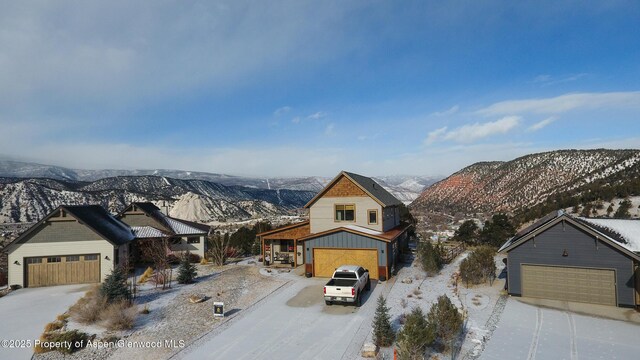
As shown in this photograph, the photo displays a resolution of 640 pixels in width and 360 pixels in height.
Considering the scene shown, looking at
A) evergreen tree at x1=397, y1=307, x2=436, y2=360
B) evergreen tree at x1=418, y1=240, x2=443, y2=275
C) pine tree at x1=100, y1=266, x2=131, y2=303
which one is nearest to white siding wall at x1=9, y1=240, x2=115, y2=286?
pine tree at x1=100, y1=266, x2=131, y2=303

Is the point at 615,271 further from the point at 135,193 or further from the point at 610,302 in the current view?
the point at 135,193

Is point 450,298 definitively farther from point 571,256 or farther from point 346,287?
point 571,256

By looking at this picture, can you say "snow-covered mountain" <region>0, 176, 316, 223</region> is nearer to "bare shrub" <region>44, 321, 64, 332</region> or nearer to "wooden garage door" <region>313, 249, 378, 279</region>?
"wooden garage door" <region>313, 249, 378, 279</region>

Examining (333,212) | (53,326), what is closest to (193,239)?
(333,212)

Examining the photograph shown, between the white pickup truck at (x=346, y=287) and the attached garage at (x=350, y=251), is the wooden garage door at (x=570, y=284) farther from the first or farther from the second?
the white pickup truck at (x=346, y=287)

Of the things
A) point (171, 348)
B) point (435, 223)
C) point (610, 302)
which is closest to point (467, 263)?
point (610, 302)

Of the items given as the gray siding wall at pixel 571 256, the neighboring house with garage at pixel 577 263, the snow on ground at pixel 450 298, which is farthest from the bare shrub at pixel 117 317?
the gray siding wall at pixel 571 256
